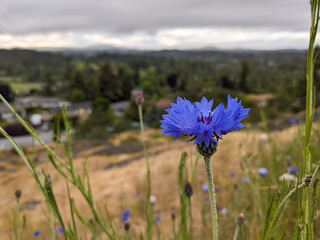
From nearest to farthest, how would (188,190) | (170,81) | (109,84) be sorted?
(188,190) < (109,84) < (170,81)

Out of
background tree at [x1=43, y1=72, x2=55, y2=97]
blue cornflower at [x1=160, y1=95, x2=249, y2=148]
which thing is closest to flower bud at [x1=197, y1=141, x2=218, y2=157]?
blue cornflower at [x1=160, y1=95, x2=249, y2=148]

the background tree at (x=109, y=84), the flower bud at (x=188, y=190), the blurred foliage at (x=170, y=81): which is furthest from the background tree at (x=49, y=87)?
the flower bud at (x=188, y=190)

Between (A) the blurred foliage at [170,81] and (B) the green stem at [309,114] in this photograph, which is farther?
(A) the blurred foliage at [170,81]

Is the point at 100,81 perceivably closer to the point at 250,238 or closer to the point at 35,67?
the point at 35,67

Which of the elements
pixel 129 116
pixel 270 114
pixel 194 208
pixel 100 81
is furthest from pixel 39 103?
pixel 194 208

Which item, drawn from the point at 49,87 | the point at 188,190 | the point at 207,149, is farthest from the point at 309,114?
the point at 49,87

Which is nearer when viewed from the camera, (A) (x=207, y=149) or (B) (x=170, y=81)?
(A) (x=207, y=149)

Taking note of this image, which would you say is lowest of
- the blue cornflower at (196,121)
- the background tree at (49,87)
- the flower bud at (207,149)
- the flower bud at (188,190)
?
the background tree at (49,87)

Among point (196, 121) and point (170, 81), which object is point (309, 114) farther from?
point (170, 81)

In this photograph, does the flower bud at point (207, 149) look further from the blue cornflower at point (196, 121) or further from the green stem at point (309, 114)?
the green stem at point (309, 114)

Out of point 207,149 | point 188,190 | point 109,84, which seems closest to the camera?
point 207,149

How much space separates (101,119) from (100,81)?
20313mm

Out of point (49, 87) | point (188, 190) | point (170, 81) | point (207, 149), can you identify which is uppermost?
point (207, 149)

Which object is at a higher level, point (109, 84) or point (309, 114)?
point (309, 114)
